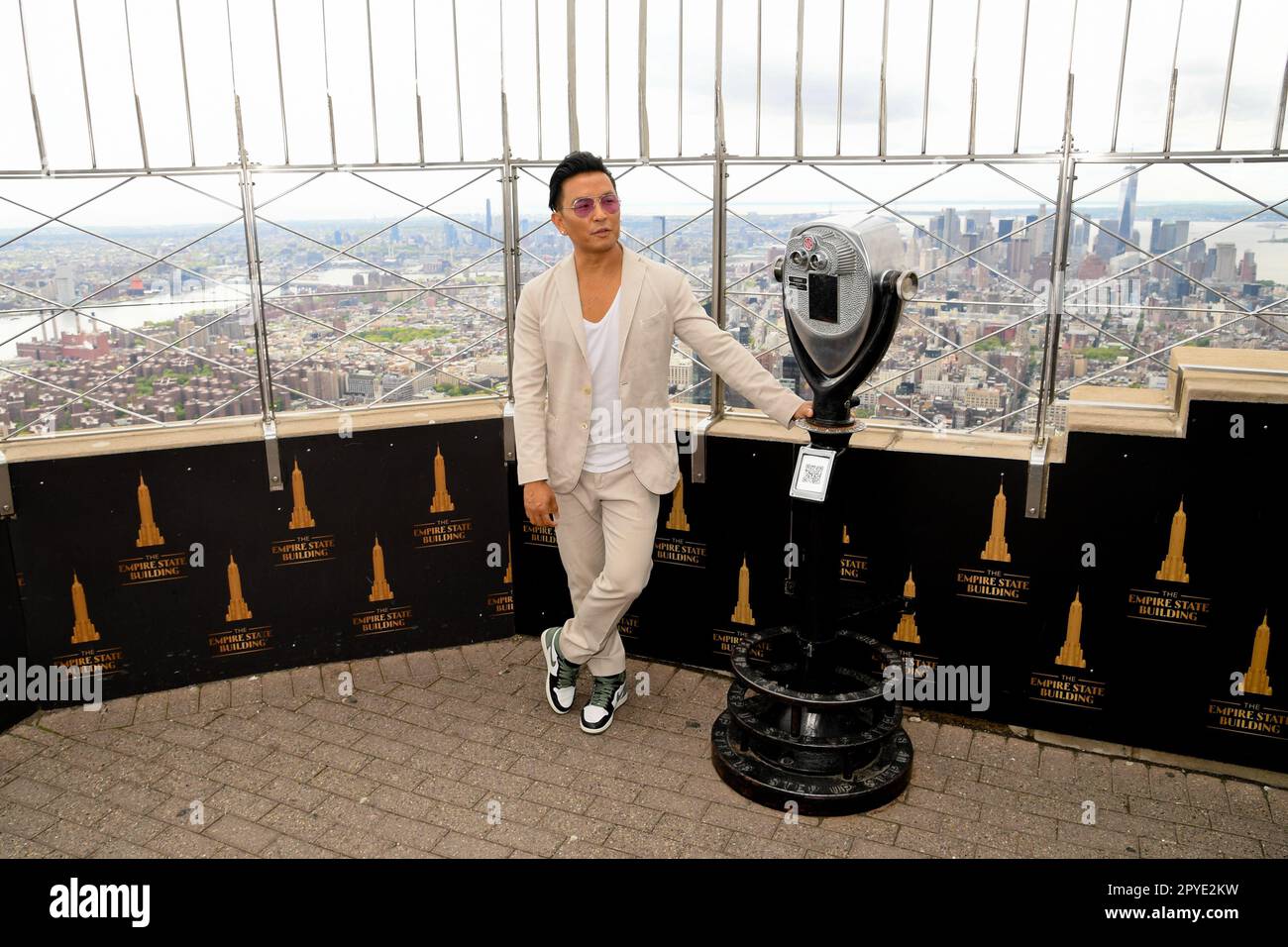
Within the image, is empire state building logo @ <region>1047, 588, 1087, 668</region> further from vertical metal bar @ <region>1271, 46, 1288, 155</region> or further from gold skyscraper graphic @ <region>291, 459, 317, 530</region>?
gold skyscraper graphic @ <region>291, 459, 317, 530</region>

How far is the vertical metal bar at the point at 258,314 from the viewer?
163 inches

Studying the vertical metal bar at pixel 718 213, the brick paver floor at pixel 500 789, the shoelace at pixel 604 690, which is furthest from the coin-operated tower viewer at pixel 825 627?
the vertical metal bar at pixel 718 213

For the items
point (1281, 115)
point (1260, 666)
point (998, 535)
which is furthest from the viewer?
point (998, 535)

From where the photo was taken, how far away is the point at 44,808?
3541 millimetres

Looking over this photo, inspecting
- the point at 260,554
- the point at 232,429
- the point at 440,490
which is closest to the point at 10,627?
the point at 260,554

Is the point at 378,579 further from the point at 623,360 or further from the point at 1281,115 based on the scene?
the point at 1281,115

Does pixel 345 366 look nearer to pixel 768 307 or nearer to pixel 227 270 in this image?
pixel 227 270

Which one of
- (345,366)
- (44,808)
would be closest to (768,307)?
(345,366)

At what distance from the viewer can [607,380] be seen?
3.79m

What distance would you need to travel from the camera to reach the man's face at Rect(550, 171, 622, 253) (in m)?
3.59

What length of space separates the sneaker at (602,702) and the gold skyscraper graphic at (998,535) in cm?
152

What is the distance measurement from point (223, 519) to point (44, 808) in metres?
1.29

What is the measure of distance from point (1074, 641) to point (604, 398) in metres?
1.98

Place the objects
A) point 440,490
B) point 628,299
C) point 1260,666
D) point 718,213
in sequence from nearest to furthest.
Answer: point 1260,666
point 628,299
point 718,213
point 440,490
